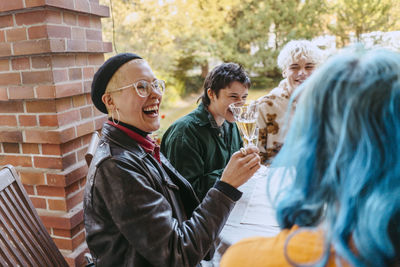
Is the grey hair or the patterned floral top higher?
the grey hair

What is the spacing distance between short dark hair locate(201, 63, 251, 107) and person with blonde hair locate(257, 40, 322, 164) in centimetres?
64

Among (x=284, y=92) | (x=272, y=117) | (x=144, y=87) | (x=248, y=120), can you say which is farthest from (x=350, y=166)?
(x=284, y=92)

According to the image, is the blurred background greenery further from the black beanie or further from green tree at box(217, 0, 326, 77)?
the black beanie

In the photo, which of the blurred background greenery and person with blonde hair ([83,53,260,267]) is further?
the blurred background greenery

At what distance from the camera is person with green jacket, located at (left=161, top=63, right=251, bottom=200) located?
178 cm

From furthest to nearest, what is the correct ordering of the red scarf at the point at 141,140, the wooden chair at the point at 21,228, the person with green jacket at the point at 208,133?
the person with green jacket at the point at 208,133
the red scarf at the point at 141,140
the wooden chair at the point at 21,228

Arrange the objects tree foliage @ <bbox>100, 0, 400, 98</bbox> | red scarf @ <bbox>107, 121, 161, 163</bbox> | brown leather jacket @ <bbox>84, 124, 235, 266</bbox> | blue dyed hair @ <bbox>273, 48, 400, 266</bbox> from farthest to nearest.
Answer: tree foliage @ <bbox>100, 0, 400, 98</bbox> < red scarf @ <bbox>107, 121, 161, 163</bbox> < brown leather jacket @ <bbox>84, 124, 235, 266</bbox> < blue dyed hair @ <bbox>273, 48, 400, 266</bbox>

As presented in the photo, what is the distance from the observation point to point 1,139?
5.69ft

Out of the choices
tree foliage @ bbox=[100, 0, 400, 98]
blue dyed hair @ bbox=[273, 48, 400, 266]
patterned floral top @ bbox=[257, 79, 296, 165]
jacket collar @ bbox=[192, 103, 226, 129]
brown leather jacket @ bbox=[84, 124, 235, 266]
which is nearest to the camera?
blue dyed hair @ bbox=[273, 48, 400, 266]

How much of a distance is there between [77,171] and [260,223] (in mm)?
1081

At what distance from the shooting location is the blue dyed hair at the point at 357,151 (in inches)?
21.0

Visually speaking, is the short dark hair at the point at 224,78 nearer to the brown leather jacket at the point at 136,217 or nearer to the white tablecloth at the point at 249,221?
the white tablecloth at the point at 249,221

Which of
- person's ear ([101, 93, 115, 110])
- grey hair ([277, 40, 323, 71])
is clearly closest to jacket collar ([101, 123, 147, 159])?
person's ear ([101, 93, 115, 110])

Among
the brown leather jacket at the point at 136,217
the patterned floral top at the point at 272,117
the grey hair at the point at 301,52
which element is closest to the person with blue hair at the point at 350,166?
the brown leather jacket at the point at 136,217
